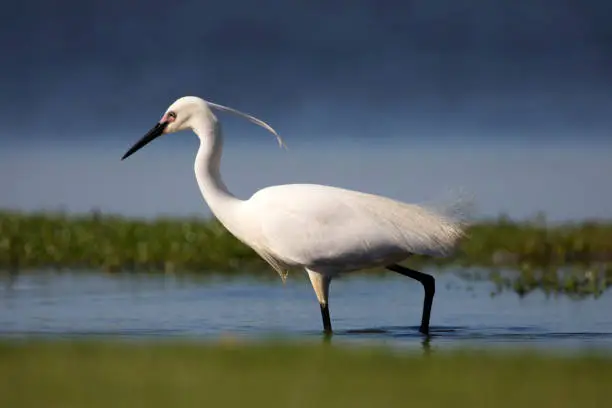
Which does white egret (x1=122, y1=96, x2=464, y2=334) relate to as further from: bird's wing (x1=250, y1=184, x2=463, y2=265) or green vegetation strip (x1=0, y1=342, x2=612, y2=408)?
green vegetation strip (x1=0, y1=342, x2=612, y2=408)

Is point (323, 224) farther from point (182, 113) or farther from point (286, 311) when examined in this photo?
point (286, 311)

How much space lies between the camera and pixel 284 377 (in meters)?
8.18

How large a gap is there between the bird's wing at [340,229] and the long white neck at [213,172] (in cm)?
33

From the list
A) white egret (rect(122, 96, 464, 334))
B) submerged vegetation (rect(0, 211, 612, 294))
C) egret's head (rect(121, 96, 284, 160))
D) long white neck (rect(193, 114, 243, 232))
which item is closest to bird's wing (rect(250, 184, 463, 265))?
white egret (rect(122, 96, 464, 334))

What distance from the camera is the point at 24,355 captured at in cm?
910

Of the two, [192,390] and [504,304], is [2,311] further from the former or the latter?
[192,390]

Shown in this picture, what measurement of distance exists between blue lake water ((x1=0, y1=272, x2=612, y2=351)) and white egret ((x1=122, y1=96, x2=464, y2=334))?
552 mm

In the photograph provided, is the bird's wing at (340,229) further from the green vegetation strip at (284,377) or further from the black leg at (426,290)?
the green vegetation strip at (284,377)

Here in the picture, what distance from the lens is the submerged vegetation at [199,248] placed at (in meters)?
16.0

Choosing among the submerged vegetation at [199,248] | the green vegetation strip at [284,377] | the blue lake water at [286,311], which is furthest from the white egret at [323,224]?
the submerged vegetation at [199,248]

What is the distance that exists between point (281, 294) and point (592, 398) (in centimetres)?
661

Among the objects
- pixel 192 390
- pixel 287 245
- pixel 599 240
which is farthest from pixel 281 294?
pixel 192 390

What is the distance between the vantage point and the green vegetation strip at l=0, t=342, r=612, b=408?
743 cm

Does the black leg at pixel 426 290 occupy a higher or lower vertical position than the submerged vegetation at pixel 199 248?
lower
